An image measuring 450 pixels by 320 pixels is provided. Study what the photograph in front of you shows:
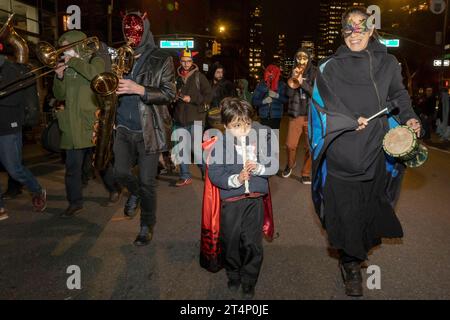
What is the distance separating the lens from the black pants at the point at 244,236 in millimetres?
3309

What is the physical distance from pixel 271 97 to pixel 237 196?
5.54 meters

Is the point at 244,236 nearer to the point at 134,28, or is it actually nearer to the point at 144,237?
the point at 144,237

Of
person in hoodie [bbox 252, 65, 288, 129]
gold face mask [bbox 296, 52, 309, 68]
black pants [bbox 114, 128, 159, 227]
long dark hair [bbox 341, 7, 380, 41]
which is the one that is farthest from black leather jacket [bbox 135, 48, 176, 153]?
person in hoodie [bbox 252, 65, 288, 129]

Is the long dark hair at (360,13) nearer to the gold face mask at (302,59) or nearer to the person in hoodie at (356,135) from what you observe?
the person in hoodie at (356,135)

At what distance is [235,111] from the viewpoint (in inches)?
128

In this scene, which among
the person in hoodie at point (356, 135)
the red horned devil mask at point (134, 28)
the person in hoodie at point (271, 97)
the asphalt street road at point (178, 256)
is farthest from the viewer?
the person in hoodie at point (271, 97)

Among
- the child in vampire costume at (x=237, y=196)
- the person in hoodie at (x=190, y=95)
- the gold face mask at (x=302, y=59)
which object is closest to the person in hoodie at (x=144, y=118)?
the child in vampire costume at (x=237, y=196)

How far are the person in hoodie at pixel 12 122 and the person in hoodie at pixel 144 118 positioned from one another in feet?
5.99

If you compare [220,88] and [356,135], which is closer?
[356,135]

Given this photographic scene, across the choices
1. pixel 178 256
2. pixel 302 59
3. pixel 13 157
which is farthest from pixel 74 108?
pixel 302 59

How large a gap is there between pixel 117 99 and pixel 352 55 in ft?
7.62

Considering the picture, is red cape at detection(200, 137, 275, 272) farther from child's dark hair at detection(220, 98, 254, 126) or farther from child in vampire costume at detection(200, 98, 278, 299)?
child's dark hair at detection(220, 98, 254, 126)

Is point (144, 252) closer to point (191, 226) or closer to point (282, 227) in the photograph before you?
point (191, 226)

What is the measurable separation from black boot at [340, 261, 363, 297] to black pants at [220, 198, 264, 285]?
2.42ft
